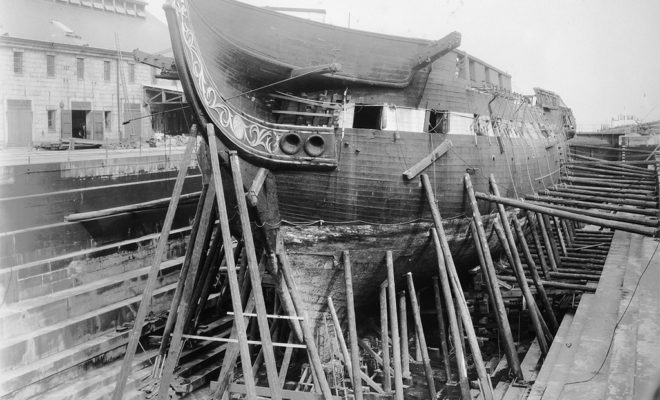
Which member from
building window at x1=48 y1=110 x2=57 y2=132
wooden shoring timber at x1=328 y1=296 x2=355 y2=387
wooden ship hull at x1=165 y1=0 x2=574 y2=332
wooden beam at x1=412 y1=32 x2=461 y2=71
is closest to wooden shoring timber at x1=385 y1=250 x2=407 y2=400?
wooden ship hull at x1=165 y1=0 x2=574 y2=332

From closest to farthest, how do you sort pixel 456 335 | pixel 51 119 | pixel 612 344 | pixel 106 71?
1. pixel 612 344
2. pixel 456 335
3. pixel 51 119
4. pixel 106 71

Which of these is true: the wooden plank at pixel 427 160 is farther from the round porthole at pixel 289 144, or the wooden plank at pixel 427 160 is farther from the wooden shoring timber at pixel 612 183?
the wooden shoring timber at pixel 612 183

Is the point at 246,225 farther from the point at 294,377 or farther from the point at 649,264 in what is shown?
the point at 649,264

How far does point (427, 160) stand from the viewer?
9422mm

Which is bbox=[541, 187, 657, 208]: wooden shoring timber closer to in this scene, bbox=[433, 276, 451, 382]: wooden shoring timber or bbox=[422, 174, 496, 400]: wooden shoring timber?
bbox=[433, 276, 451, 382]: wooden shoring timber

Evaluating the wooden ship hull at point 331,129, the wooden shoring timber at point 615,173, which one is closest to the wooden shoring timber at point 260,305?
the wooden ship hull at point 331,129

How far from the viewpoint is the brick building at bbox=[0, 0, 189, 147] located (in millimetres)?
21031

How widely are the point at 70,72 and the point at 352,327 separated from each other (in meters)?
19.6

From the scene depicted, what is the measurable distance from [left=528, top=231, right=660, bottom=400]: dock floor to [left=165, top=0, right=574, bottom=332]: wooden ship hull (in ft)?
9.70

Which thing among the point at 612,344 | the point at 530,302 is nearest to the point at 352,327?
the point at 530,302

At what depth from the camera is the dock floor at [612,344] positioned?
5.69 metres

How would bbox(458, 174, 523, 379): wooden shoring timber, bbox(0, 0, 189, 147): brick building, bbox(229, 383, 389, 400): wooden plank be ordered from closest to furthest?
bbox(229, 383, 389, 400): wooden plank
bbox(458, 174, 523, 379): wooden shoring timber
bbox(0, 0, 189, 147): brick building

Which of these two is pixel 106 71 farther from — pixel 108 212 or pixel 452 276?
pixel 452 276

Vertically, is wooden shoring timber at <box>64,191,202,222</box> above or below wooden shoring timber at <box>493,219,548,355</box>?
above
